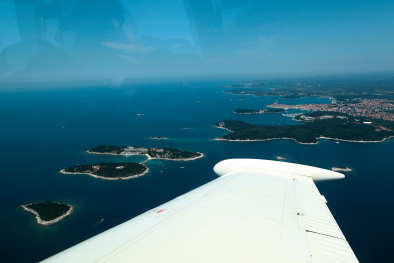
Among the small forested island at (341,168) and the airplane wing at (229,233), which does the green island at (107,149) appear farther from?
the airplane wing at (229,233)

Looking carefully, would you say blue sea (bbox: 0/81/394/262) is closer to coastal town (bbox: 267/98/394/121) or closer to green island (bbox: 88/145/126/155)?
green island (bbox: 88/145/126/155)

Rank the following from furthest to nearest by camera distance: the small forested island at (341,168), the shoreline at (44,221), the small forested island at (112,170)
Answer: the small forested island at (341,168), the small forested island at (112,170), the shoreline at (44,221)

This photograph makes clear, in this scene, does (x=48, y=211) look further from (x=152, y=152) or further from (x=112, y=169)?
(x=152, y=152)

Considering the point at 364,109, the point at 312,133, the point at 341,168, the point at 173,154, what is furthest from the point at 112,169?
the point at 364,109

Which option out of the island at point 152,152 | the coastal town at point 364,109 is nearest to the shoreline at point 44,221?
the island at point 152,152

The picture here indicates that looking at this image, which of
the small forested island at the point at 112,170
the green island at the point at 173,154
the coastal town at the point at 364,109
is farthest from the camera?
the coastal town at the point at 364,109

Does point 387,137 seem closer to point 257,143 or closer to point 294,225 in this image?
point 257,143

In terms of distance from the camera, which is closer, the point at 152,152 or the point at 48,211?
the point at 48,211
